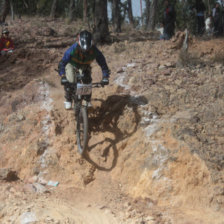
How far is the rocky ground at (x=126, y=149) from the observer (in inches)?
157

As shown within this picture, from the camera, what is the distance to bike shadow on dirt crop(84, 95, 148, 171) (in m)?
5.11

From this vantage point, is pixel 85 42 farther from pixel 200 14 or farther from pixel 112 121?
pixel 200 14

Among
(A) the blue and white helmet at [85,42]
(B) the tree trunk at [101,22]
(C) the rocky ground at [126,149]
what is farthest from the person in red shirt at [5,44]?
(A) the blue and white helmet at [85,42]

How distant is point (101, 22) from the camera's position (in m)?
9.57

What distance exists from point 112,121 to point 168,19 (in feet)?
18.0

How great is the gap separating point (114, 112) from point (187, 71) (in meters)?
2.11

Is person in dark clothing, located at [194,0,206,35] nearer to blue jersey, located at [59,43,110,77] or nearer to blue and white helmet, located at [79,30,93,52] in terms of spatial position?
blue jersey, located at [59,43,110,77]

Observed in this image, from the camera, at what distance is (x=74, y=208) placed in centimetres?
418

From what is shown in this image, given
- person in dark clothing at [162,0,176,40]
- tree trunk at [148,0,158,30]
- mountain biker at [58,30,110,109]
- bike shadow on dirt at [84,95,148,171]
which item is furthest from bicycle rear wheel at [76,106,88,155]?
tree trunk at [148,0,158,30]

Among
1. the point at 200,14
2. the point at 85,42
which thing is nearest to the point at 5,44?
the point at 85,42

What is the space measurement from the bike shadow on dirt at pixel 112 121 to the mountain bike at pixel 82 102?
29 centimetres

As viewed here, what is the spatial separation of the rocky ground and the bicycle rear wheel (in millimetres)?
221

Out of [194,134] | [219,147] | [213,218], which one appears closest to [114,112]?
[194,134]

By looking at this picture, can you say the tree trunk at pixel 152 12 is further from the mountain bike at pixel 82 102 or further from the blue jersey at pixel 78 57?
the mountain bike at pixel 82 102
